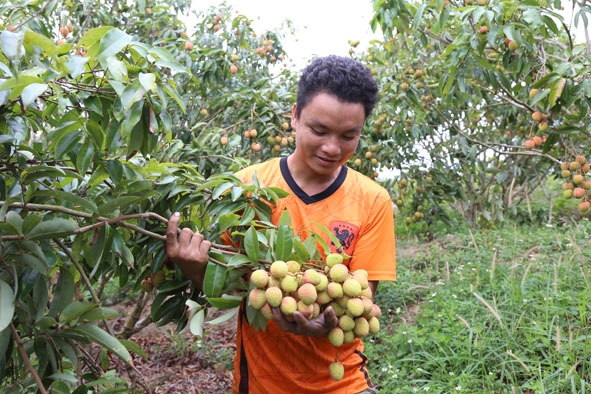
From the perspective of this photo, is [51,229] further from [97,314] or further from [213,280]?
[213,280]

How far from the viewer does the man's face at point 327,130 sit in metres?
1.47

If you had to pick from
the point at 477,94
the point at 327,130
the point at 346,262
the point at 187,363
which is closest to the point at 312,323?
the point at 346,262

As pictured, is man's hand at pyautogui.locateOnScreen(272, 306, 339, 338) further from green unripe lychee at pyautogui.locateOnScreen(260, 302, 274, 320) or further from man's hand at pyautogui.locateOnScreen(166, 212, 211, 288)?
man's hand at pyautogui.locateOnScreen(166, 212, 211, 288)

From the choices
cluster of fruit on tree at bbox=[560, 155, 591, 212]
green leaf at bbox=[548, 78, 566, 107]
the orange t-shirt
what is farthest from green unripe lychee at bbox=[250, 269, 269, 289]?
cluster of fruit on tree at bbox=[560, 155, 591, 212]

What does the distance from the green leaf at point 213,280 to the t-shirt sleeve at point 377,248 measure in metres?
0.49

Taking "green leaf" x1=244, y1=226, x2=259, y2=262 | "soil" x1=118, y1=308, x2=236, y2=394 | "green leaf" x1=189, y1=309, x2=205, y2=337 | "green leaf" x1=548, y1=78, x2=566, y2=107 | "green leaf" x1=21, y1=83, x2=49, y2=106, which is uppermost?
"green leaf" x1=548, y1=78, x2=566, y2=107

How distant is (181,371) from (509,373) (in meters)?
2.11

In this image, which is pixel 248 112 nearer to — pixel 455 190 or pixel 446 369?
pixel 446 369

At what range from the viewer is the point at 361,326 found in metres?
1.28

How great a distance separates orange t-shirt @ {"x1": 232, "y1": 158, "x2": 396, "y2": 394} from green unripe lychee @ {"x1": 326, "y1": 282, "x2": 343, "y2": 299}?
1.11ft

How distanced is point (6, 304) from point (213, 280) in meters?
0.43

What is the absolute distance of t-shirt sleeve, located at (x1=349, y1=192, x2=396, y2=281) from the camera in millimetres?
1622

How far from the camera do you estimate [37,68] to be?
0.97 meters

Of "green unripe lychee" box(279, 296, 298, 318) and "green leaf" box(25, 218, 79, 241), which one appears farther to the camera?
"green unripe lychee" box(279, 296, 298, 318)
